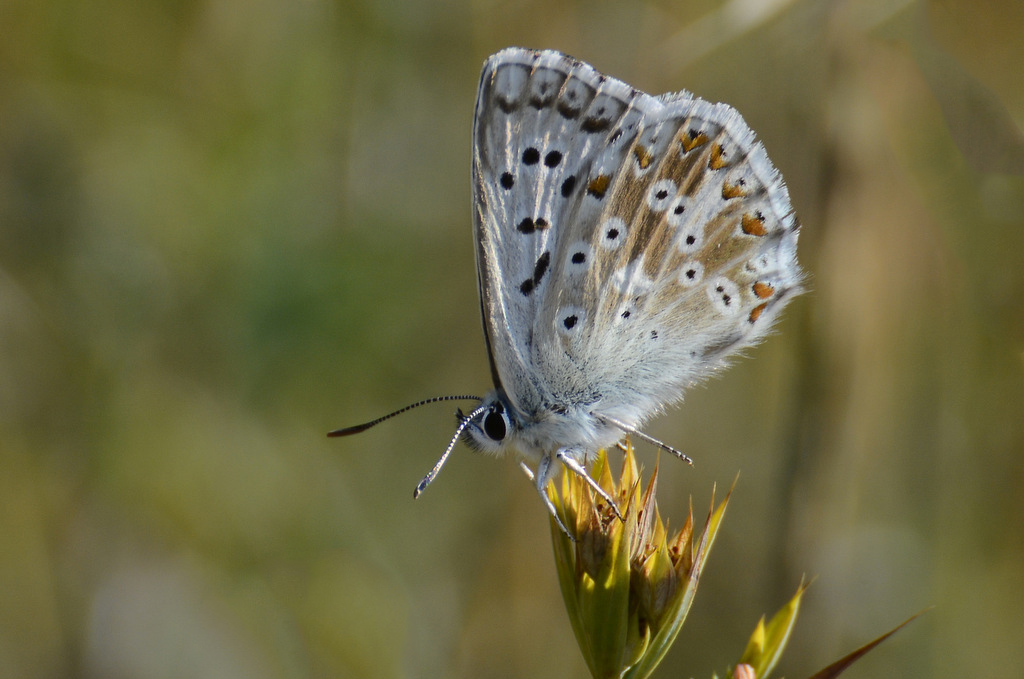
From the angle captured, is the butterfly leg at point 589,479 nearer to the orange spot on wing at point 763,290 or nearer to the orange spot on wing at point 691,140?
the orange spot on wing at point 763,290

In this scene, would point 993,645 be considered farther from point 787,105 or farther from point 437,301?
point 437,301

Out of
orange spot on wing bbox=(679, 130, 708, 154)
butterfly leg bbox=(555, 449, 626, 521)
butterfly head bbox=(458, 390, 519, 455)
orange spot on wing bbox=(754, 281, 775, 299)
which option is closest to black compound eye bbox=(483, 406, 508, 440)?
butterfly head bbox=(458, 390, 519, 455)

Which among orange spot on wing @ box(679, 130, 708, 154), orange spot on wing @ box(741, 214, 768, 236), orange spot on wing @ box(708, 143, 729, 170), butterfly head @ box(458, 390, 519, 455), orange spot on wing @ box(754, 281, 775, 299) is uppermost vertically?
orange spot on wing @ box(679, 130, 708, 154)

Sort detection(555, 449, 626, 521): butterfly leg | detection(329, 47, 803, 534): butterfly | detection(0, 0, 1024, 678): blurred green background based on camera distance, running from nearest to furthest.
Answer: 1. detection(555, 449, 626, 521): butterfly leg
2. detection(329, 47, 803, 534): butterfly
3. detection(0, 0, 1024, 678): blurred green background

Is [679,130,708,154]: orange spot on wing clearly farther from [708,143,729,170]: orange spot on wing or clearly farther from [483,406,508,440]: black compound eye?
[483,406,508,440]: black compound eye

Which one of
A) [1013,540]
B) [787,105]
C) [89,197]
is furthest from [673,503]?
[89,197]

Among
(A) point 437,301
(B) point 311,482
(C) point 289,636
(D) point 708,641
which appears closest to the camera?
(C) point 289,636
